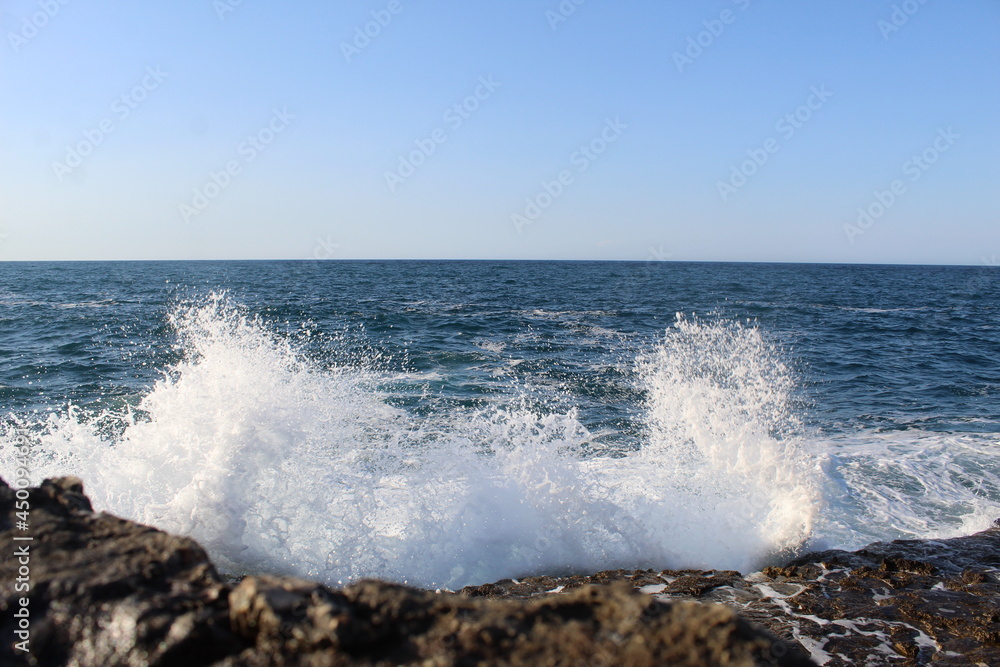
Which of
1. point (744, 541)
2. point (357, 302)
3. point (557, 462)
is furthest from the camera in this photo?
point (357, 302)

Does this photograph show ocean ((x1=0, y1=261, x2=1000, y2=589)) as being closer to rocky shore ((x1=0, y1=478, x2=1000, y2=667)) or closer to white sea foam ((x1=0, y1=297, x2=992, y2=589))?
white sea foam ((x1=0, y1=297, x2=992, y2=589))

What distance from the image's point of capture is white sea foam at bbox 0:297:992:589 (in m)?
5.94

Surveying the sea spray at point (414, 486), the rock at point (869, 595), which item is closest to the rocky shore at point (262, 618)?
the rock at point (869, 595)

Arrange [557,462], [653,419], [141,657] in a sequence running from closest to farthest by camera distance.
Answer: [141,657] → [557,462] → [653,419]

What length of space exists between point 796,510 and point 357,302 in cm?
2418

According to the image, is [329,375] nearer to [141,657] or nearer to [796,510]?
[796,510]

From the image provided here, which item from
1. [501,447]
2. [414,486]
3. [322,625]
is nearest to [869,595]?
[501,447]

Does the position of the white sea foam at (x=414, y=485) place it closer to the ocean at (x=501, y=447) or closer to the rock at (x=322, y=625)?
the ocean at (x=501, y=447)

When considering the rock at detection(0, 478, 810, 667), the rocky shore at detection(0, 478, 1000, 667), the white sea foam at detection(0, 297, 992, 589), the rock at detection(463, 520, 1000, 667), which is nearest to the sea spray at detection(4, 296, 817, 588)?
the white sea foam at detection(0, 297, 992, 589)

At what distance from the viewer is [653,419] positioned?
9930 millimetres

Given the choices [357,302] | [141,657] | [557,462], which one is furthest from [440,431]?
[357,302]

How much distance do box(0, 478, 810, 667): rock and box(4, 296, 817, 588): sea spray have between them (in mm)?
3670

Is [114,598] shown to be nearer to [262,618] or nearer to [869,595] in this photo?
[262,618]

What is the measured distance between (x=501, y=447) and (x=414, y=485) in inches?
52.7
